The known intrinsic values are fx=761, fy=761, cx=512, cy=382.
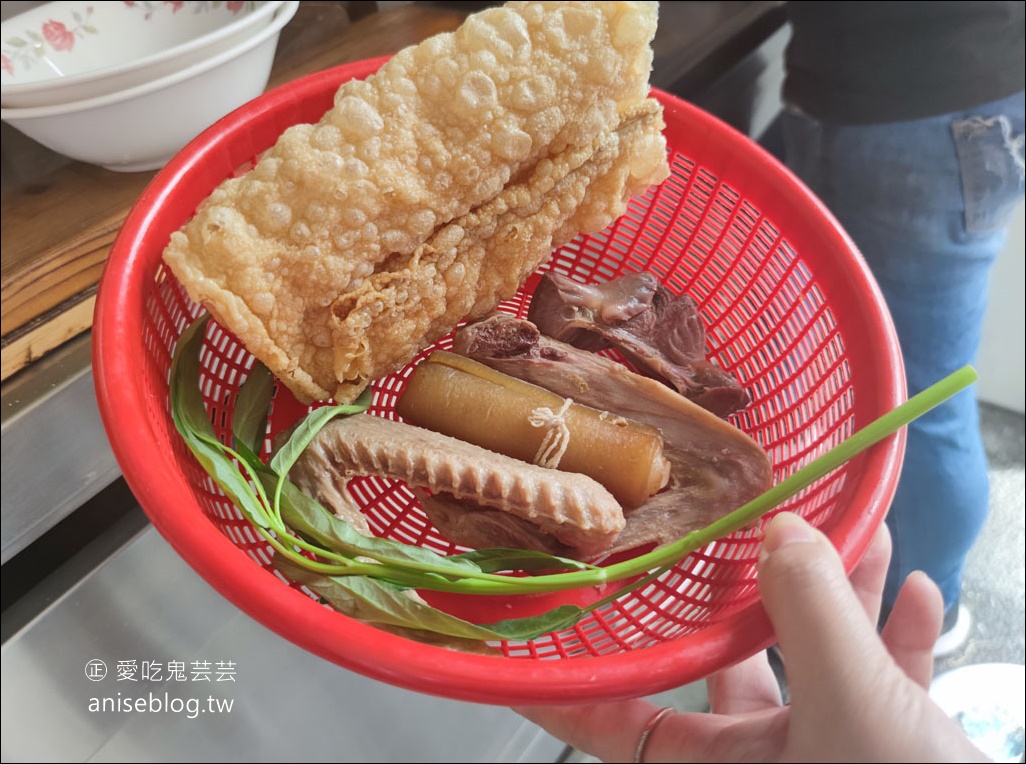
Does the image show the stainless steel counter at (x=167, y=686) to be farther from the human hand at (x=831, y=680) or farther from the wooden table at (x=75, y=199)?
the human hand at (x=831, y=680)

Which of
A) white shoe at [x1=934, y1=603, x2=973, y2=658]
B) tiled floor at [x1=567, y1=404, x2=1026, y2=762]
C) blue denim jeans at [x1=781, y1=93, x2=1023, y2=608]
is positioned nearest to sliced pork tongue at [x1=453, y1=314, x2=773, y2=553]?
blue denim jeans at [x1=781, y1=93, x2=1023, y2=608]

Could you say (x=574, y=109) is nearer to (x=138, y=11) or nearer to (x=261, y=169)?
(x=261, y=169)

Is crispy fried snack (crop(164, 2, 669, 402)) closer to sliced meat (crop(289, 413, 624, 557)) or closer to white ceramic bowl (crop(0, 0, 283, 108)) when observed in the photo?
sliced meat (crop(289, 413, 624, 557))

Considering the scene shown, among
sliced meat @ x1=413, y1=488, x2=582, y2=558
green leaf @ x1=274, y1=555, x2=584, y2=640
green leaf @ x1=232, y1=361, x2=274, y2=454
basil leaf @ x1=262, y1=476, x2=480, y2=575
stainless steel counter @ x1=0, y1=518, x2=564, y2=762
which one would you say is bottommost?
stainless steel counter @ x1=0, y1=518, x2=564, y2=762

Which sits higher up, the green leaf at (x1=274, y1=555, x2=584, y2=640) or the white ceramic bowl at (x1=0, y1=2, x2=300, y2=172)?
the white ceramic bowl at (x1=0, y1=2, x2=300, y2=172)

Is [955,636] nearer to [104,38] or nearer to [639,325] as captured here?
[639,325]

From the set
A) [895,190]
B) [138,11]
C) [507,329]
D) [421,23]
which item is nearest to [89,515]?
[507,329]

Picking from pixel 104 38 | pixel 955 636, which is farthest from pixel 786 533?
pixel 955 636
